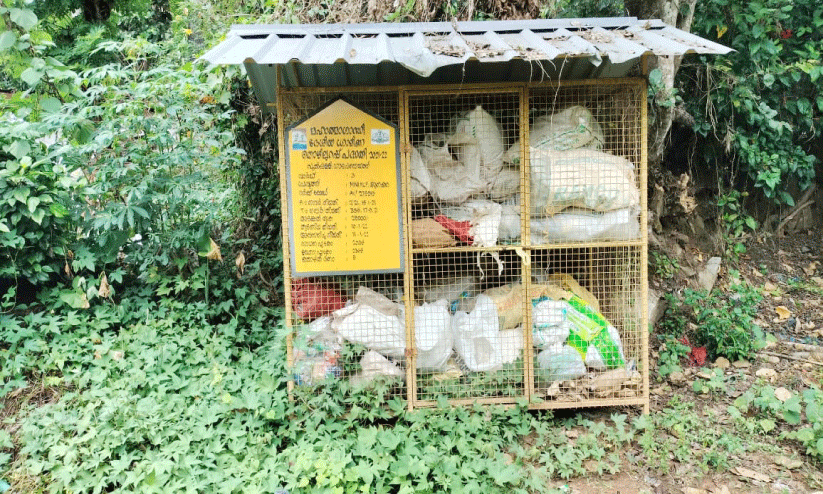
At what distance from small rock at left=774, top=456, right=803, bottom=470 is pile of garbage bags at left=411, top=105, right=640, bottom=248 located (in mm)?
1699

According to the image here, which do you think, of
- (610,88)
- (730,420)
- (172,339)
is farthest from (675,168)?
(172,339)

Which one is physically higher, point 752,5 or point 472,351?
point 752,5

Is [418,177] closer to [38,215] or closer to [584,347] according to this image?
[584,347]

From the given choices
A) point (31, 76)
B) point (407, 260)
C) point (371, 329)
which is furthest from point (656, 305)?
point (31, 76)

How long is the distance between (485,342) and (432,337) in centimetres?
39

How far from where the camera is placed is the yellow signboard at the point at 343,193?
3.97m

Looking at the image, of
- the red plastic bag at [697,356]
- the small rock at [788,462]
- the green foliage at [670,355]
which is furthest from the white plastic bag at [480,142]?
the small rock at [788,462]

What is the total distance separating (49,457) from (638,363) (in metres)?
4.01

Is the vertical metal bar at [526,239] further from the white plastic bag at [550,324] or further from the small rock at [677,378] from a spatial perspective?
the small rock at [677,378]

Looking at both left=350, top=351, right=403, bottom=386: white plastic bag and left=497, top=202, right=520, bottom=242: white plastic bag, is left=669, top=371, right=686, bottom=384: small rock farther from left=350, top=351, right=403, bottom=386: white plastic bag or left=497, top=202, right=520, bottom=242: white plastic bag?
left=350, top=351, right=403, bottom=386: white plastic bag

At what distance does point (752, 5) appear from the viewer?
5574 millimetres

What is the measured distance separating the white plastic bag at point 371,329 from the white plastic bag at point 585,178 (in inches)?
57.2

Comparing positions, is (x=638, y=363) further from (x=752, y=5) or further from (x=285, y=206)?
(x=752, y=5)

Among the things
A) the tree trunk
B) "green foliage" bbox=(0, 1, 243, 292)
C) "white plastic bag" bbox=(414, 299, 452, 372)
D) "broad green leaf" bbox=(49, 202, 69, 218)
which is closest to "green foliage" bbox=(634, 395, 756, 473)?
"white plastic bag" bbox=(414, 299, 452, 372)
